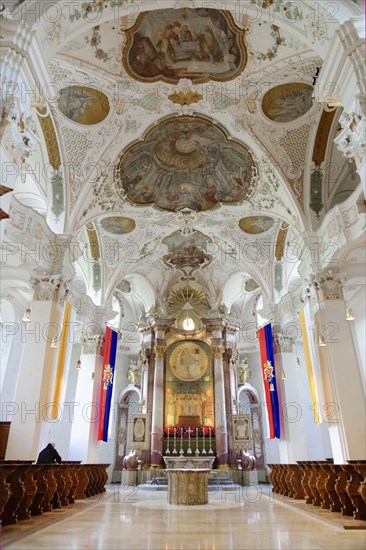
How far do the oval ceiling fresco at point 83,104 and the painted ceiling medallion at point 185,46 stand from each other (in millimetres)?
1219

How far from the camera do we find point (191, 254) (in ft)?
64.0

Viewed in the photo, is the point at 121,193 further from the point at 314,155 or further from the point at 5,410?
the point at 5,410

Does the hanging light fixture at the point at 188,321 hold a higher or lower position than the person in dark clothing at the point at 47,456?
higher

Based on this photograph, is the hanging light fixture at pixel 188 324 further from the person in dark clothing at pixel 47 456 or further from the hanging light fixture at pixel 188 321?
the person in dark clothing at pixel 47 456

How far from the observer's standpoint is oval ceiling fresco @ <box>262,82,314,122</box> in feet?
33.9

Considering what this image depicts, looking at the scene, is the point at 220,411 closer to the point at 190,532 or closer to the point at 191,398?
the point at 191,398

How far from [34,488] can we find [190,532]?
8.18 feet

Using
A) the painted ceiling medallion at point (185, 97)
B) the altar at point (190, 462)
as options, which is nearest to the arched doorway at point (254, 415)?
the altar at point (190, 462)

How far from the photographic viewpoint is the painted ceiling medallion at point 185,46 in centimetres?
903

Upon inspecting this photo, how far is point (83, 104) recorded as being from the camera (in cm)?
1084

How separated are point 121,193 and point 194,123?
3453 mm

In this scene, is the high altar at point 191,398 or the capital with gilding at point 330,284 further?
the high altar at point 191,398

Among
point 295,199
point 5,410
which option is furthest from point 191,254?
point 5,410

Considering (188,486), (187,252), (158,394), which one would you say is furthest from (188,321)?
(188,486)
